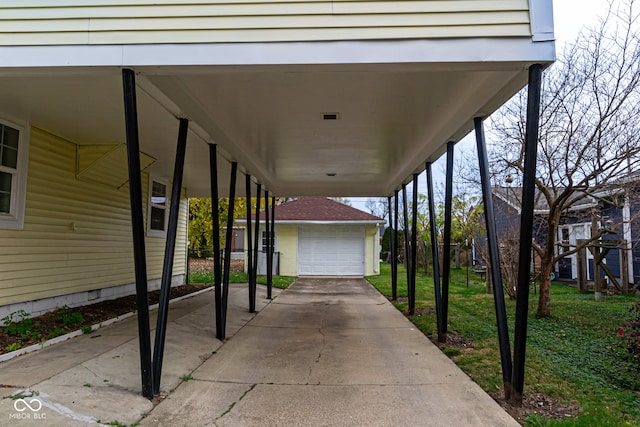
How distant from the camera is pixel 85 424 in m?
3.19

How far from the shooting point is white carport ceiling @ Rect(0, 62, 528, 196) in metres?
3.85

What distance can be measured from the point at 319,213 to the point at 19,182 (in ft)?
43.9

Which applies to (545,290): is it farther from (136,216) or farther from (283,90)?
(136,216)

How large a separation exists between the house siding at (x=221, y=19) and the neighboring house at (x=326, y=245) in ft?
46.1

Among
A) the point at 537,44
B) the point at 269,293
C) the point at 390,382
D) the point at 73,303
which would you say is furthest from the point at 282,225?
the point at 537,44

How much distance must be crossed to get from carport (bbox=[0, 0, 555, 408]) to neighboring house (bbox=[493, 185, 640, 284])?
406cm

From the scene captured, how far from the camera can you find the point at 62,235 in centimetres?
690

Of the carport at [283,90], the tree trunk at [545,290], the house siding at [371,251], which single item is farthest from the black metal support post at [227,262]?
the house siding at [371,251]

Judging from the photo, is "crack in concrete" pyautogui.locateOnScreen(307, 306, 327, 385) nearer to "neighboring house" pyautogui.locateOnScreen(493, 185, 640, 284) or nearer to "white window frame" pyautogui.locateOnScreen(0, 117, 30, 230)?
"white window frame" pyautogui.locateOnScreen(0, 117, 30, 230)

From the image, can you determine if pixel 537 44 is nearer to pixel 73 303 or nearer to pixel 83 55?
pixel 83 55

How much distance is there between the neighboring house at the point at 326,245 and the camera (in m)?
17.7

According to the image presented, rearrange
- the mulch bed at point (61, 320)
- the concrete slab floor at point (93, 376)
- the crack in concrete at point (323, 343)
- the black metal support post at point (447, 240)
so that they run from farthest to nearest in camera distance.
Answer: the black metal support post at point (447, 240) < the mulch bed at point (61, 320) < the crack in concrete at point (323, 343) < the concrete slab floor at point (93, 376)

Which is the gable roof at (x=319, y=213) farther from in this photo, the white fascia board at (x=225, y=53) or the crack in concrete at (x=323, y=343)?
the white fascia board at (x=225, y=53)

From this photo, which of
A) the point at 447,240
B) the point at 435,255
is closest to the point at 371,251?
the point at 435,255
